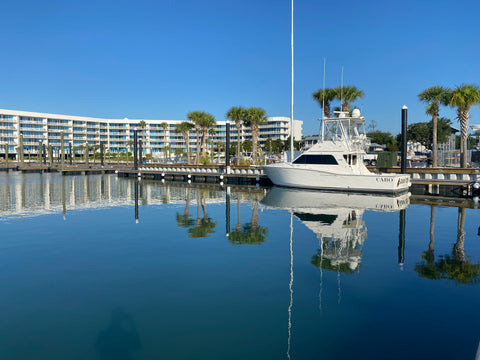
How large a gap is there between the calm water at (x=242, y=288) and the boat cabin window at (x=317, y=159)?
10323mm

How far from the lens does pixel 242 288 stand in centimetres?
887

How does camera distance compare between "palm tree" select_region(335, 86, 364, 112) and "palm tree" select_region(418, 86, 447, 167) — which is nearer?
"palm tree" select_region(418, 86, 447, 167)

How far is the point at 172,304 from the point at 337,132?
80.3 feet

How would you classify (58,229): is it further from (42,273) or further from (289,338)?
(289,338)

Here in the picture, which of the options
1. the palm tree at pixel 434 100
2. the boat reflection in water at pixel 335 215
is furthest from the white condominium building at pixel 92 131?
the boat reflection in water at pixel 335 215

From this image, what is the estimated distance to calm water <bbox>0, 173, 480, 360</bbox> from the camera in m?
6.26

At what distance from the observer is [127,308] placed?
7.73 m

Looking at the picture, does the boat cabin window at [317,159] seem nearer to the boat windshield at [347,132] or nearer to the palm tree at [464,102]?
the boat windshield at [347,132]

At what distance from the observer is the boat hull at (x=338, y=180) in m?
26.6

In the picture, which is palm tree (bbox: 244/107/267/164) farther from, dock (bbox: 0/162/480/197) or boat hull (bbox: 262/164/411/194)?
boat hull (bbox: 262/164/411/194)

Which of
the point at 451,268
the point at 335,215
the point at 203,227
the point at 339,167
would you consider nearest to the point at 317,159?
the point at 339,167

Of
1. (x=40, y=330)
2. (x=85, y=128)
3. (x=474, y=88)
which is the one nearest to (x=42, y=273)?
(x=40, y=330)

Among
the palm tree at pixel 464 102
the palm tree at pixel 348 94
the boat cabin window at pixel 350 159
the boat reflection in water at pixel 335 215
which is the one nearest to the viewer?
the boat reflection in water at pixel 335 215

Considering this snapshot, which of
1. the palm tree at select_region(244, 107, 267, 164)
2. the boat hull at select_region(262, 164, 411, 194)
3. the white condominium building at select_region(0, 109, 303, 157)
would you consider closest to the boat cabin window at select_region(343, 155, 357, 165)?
the boat hull at select_region(262, 164, 411, 194)
